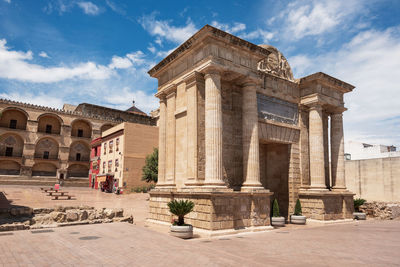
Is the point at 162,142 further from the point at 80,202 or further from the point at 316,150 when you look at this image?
the point at 80,202

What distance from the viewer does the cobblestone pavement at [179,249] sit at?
7250 millimetres

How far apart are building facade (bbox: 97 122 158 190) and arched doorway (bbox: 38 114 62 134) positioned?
51.1 feet

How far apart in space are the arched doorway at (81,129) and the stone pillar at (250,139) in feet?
149

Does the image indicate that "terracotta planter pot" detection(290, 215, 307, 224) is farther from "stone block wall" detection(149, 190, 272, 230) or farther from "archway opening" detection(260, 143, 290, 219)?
"stone block wall" detection(149, 190, 272, 230)

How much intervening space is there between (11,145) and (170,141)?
141 ft

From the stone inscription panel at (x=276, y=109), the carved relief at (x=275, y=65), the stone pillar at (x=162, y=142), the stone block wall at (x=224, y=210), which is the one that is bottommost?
the stone block wall at (x=224, y=210)

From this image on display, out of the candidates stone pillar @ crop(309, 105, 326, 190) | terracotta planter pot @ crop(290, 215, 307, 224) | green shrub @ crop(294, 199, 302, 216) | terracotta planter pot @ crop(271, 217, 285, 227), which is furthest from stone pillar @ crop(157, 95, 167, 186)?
stone pillar @ crop(309, 105, 326, 190)

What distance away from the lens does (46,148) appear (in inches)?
1987

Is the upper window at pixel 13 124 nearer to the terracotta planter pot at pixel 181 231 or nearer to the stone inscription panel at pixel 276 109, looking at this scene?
the stone inscription panel at pixel 276 109

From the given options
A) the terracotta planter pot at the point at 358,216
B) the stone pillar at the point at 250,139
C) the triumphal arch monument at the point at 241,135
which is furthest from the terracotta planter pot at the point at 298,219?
the terracotta planter pot at the point at 358,216

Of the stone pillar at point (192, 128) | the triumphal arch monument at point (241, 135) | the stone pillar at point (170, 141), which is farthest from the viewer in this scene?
the stone pillar at point (170, 141)

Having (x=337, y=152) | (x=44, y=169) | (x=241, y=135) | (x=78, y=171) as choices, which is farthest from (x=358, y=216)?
(x=44, y=169)

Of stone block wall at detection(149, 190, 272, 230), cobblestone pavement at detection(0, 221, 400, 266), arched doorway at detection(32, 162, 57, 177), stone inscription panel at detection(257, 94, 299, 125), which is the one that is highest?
stone inscription panel at detection(257, 94, 299, 125)

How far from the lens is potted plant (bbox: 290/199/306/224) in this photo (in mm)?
16125
